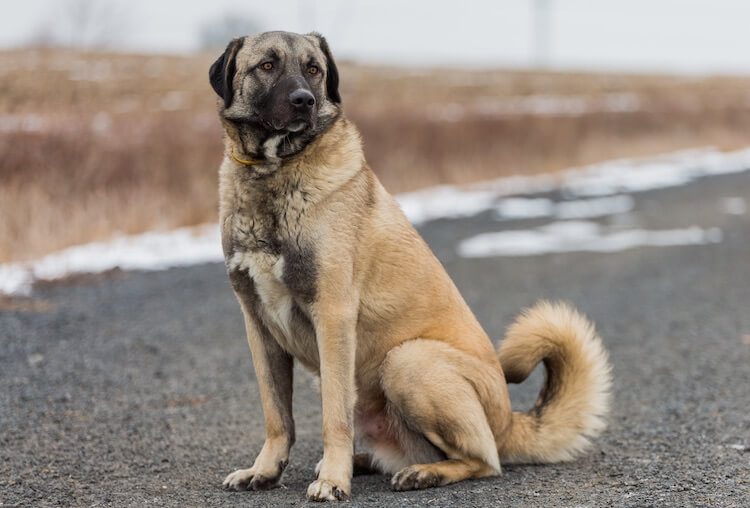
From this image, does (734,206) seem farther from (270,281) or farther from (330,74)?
(270,281)

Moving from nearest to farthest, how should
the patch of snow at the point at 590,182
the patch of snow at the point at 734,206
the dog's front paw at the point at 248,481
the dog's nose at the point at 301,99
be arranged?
the dog's nose at the point at 301,99, the dog's front paw at the point at 248,481, the patch of snow at the point at 590,182, the patch of snow at the point at 734,206

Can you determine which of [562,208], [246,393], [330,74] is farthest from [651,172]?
[330,74]

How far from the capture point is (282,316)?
12.8 ft

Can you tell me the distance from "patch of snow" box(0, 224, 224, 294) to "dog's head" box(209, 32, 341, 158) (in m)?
5.46

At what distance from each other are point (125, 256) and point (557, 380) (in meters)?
7.41

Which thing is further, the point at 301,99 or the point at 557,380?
the point at 557,380

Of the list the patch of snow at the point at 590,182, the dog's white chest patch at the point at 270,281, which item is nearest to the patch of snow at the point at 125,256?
the patch of snow at the point at 590,182

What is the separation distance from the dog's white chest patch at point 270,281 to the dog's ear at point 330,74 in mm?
853

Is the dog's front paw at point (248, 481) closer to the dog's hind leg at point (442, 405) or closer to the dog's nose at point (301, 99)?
the dog's hind leg at point (442, 405)

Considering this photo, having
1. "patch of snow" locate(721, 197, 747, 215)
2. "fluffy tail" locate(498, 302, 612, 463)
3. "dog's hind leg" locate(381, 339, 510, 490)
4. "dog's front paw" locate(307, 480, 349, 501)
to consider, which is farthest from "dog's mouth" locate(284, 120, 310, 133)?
"patch of snow" locate(721, 197, 747, 215)

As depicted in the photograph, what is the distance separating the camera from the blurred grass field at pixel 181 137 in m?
11.6

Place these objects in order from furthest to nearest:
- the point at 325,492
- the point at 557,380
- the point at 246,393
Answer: the point at 246,393, the point at 557,380, the point at 325,492

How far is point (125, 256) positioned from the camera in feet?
35.7

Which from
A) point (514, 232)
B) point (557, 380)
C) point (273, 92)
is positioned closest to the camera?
point (273, 92)
